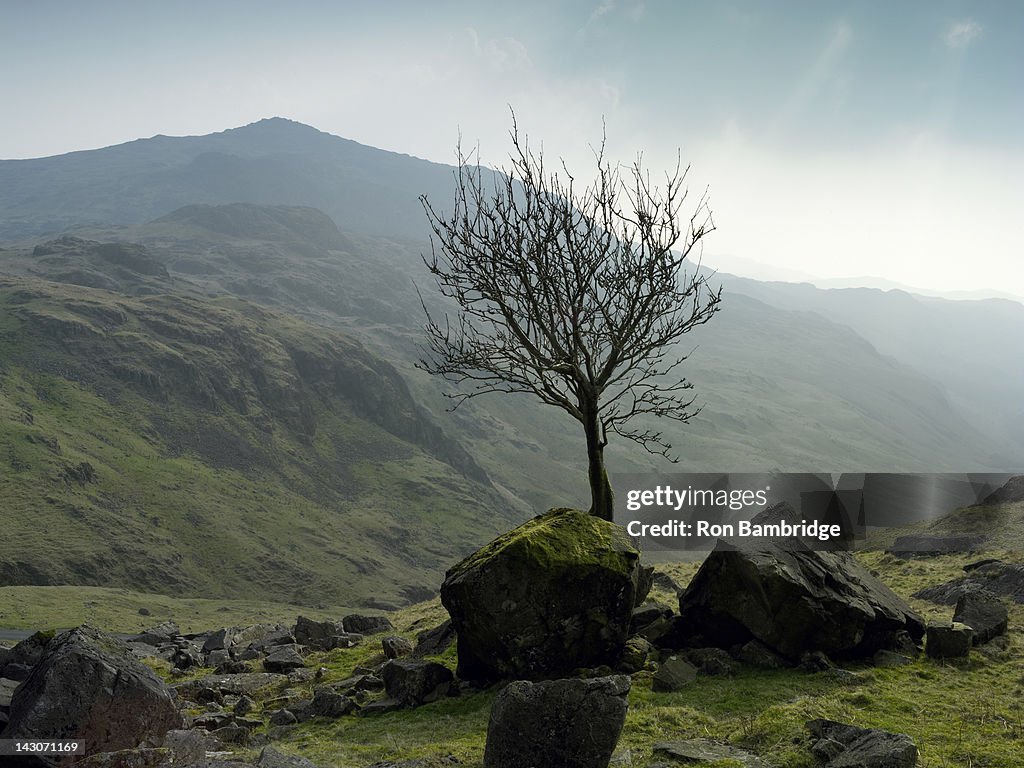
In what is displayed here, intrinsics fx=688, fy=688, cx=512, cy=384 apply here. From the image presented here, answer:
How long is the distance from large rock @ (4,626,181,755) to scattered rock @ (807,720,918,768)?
480 inches

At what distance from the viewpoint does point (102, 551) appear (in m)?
144

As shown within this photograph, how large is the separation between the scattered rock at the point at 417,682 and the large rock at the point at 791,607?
21.9 feet

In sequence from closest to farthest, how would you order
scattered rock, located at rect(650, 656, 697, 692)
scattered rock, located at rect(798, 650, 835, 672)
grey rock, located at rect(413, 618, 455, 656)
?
scattered rock, located at rect(650, 656, 697, 692) < scattered rock, located at rect(798, 650, 835, 672) < grey rock, located at rect(413, 618, 455, 656)

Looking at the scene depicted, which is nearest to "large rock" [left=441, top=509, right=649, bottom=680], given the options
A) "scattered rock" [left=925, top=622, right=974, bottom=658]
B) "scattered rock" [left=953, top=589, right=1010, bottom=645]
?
"scattered rock" [left=925, top=622, right=974, bottom=658]

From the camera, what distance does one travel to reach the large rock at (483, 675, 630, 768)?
36.8 ft

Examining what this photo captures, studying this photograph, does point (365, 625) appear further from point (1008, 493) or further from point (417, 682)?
point (1008, 493)

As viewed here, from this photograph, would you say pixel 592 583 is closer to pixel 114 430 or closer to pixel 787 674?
pixel 787 674

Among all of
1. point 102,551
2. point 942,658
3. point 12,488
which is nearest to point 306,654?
point 942,658

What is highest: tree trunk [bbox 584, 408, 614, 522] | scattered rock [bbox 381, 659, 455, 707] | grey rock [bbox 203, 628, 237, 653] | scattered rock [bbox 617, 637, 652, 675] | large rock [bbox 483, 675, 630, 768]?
tree trunk [bbox 584, 408, 614, 522]

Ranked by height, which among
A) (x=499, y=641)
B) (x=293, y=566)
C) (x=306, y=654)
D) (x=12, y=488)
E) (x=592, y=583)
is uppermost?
(x=592, y=583)

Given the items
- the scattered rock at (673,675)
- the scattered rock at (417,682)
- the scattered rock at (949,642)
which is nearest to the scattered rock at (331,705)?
the scattered rock at (417,682)

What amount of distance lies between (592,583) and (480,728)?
4.07 m

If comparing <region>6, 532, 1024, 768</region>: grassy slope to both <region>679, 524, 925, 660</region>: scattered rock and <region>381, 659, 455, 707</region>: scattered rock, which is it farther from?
<region>679, 524, 925, 660</region>: scattered rock

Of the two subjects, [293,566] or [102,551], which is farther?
[293,566]
